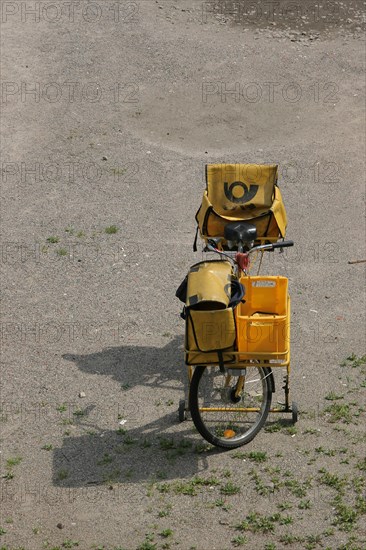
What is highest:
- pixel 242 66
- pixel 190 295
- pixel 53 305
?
pixel 242 66

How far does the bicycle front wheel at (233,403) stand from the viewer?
8.08m

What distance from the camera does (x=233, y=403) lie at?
8359 mm

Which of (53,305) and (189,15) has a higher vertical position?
(189,15)

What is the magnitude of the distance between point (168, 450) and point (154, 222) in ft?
12.9

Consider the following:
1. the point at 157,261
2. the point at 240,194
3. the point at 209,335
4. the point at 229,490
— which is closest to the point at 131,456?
the point at 229,490

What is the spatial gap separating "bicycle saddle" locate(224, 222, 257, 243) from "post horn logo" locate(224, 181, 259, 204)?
0.42 metres

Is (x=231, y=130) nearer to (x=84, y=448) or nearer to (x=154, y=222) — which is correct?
(x=154, y=222)

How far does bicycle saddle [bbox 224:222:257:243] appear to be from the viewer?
862 centimetres

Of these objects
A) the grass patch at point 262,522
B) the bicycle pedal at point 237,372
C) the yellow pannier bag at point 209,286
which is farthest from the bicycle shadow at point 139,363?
the grass patch at point 262,522

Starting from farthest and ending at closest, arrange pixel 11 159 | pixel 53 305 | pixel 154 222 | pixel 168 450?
1. pixel 11 159
2. pixel 154 222
3. pixel 53 305
4. pixel 168 450

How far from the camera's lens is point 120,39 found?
15.3m

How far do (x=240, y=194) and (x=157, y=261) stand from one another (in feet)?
6.64

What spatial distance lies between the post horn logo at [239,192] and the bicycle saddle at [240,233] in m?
0.42

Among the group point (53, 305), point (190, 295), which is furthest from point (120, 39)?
point (190, 295)
